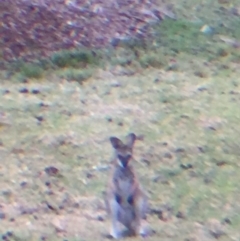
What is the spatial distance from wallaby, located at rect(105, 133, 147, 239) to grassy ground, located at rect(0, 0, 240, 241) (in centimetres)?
15

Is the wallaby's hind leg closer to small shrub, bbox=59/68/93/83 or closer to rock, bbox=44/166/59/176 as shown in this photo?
rock, bbox=44/166/59/176

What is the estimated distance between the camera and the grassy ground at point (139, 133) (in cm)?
684

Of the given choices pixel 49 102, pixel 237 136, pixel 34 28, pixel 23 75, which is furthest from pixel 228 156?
pixel 34 28

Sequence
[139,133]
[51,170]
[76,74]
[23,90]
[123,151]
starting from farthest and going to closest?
[76,74], [23,90], [139,133], [51,170], [123,151]

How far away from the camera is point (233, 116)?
29.3 ft

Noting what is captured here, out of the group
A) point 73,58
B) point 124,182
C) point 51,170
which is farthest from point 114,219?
point 73,58

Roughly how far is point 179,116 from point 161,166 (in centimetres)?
124

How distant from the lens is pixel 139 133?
857 centimetres

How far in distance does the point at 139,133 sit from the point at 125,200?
7.31 feet

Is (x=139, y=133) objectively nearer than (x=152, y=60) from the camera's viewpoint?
Yes

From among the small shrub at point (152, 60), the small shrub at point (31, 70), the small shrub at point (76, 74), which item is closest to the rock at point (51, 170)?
the small shrub at point (76, 74)

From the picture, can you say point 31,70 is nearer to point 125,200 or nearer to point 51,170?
point 51,170

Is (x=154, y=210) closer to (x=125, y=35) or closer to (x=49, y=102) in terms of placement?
(x=49, y=102)

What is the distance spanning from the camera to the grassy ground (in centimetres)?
684
